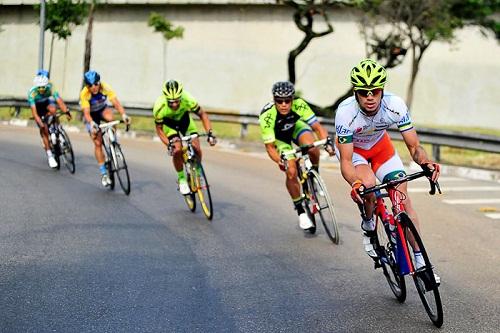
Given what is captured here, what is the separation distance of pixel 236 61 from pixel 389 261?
33.8 metres

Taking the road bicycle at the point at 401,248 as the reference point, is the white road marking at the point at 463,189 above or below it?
below

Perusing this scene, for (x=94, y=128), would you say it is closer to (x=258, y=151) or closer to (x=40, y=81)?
(x=40, y=81)

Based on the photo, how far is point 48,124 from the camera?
53.3ft

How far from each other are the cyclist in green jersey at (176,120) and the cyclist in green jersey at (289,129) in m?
1.31

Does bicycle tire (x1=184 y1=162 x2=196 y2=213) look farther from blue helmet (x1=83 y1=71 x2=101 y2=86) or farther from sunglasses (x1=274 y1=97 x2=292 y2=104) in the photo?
blue helmet (x1=83 y1=71 x2=101 y2=86)

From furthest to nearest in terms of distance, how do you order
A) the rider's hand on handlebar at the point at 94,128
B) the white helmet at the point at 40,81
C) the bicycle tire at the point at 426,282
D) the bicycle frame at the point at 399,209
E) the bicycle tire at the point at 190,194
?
the white helmet at the point at 40,81
the rider's hand on handlebar at the point at 94,128
the bicycle tire at the point at 190,194
the bicycle frame at the point at 399,209
the bicycle tire at the point at 426,282

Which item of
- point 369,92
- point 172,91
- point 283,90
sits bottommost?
point 172,91

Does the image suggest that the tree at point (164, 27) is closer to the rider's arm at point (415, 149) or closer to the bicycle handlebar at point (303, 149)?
the bicycle handlebar at point (303, 149)

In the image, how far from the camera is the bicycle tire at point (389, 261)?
7195mm

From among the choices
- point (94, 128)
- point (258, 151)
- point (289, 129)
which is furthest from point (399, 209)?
point (258, 151)

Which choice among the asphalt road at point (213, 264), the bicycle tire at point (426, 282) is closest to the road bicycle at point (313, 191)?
the asphalt road at point (213, 264)

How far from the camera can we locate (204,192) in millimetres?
11695

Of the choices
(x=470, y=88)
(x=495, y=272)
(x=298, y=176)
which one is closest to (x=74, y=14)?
(x=470, y=88)

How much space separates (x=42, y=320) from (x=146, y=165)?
434 inches
